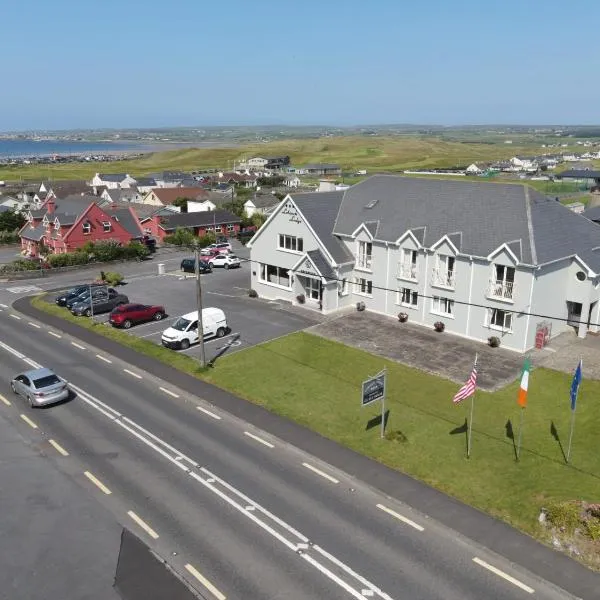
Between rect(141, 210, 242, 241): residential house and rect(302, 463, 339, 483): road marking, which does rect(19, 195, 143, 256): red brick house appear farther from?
rect(302, 463, 339, 483): road marking

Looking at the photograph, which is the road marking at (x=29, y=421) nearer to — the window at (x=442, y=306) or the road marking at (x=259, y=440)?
the road marking at (x=259, y=440)

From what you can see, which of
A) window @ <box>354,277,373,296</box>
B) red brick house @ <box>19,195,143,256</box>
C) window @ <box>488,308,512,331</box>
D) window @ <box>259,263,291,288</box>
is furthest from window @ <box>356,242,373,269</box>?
red brick house @ <box>19,195,143,256</box>

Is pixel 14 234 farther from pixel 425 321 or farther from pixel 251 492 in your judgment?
pixel 251 492

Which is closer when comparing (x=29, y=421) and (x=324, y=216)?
(x=29, y=421)

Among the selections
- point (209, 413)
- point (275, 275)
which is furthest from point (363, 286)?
point (209, 413)

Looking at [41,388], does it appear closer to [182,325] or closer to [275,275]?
[182,325]

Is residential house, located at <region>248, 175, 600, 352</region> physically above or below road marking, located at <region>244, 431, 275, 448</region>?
above

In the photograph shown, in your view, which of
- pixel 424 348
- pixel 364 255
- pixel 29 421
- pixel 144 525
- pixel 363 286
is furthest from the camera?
pixel 363 286

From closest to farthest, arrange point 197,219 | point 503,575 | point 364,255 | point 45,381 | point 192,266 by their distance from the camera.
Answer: point 503,575, point 45,381, point 364,255, point 192,266, point 197,219
